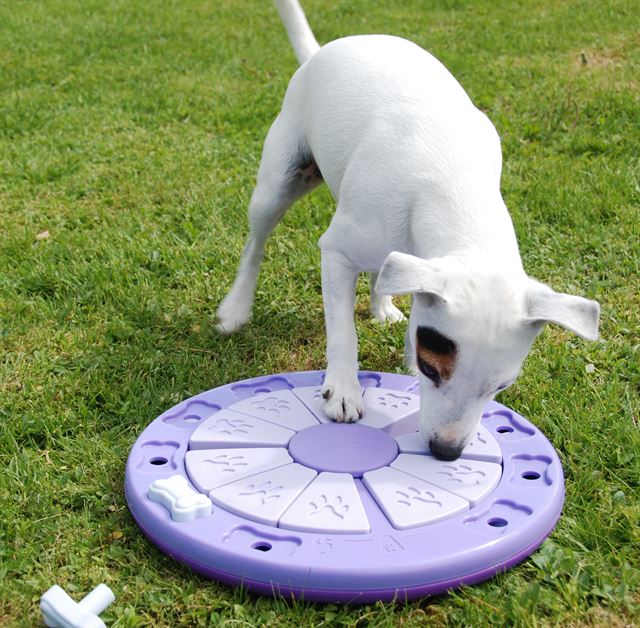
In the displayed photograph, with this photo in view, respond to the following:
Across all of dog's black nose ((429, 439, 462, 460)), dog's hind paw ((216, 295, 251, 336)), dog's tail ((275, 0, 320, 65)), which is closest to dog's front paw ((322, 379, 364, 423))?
dog's black nose ((429, 439, 462, 460))

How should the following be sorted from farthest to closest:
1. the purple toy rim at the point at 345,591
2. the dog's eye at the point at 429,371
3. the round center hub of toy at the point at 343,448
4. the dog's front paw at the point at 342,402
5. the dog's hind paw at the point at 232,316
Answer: the dog's hind paw at the point at 232,316, the dog's front paw at the point at 342,402, the round center hub of toy at the point at 343,448, the dog's eye at the point at 429,371, the purple toy rim at the point at 345,591

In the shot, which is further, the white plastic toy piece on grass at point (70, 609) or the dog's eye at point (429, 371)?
the dog's eye at point (429, 371)

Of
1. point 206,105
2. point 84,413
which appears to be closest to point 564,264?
point 84,413

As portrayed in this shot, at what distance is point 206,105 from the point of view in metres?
8.43

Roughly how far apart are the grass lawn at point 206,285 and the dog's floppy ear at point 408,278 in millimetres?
966

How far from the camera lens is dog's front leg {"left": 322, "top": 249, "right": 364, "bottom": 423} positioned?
143 inches

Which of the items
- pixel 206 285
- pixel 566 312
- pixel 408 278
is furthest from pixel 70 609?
pixel 206 285

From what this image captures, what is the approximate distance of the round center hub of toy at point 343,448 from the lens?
Answer: 326cm

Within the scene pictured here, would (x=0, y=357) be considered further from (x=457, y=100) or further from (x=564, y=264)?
(x=564, y=264)

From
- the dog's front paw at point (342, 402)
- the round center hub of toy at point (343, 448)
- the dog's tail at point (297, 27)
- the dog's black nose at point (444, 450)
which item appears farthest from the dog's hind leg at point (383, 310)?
the dog's black nose at point (444, 450)

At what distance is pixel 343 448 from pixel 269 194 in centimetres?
163

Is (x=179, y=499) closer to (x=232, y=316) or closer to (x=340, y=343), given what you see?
(x=340, y=343)

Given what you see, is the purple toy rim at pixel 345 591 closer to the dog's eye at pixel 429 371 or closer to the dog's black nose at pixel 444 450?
the dog's black nose at pixel 444 450

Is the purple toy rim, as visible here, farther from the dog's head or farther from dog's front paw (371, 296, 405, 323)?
dog's front paw (371, 296, 405, 323)
